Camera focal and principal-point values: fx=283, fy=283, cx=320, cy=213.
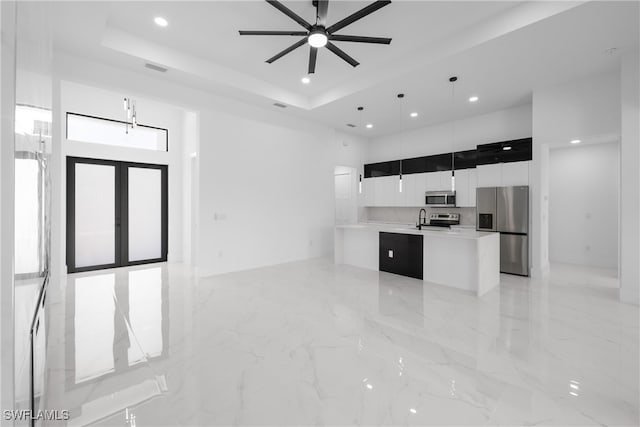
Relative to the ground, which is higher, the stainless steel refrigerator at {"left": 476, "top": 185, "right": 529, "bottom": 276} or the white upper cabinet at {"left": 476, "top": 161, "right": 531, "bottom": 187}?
the white upper cabinet at {"left": 476, "top": 161, "right": 531, "bottom": 187}

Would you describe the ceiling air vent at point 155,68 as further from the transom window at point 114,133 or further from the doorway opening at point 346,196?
the doorway opening at point 346,196

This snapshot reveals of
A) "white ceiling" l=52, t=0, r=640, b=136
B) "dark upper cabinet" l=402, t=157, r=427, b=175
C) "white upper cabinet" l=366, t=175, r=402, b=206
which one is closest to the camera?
"white ceiling" l=52, t=0, r=640, b=136

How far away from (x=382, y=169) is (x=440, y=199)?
193 centimetres

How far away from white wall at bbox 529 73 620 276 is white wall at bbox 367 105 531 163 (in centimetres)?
87

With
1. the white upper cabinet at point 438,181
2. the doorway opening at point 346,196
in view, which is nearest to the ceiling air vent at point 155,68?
the doorway opening at point 346,196

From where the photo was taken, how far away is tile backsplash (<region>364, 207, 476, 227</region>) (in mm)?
6695

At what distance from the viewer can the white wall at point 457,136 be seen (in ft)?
19.0

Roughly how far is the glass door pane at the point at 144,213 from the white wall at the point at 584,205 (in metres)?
9.10

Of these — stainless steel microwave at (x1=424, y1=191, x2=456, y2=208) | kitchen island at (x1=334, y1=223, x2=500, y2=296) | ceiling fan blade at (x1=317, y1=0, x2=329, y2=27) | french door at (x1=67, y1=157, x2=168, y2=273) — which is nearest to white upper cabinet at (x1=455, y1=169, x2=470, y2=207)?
stainless steel microwave at (x1=424, y1=191, x2=456, y2=208)

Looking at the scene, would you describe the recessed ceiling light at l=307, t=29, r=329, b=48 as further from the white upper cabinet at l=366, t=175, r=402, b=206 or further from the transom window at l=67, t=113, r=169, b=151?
the white upper cabinet at l=366, t=175, r=402, b=206

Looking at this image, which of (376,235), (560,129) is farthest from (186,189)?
(560,129)

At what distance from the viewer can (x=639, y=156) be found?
3648 millimetres

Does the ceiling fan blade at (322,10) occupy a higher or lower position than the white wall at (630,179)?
higher

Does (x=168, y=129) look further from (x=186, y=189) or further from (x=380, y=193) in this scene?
(x=380, y=193)
